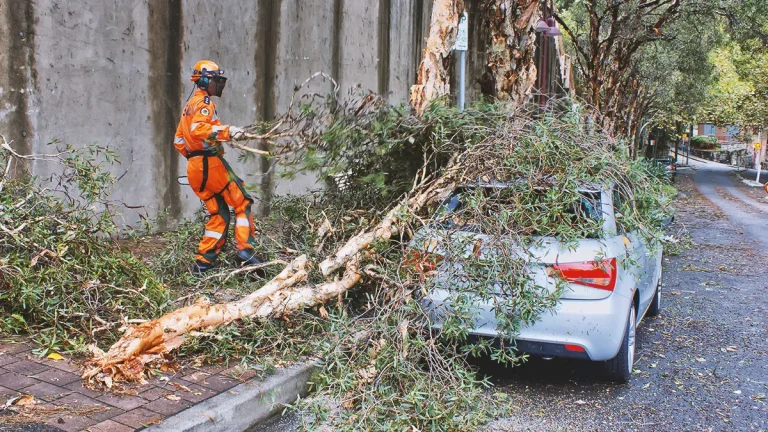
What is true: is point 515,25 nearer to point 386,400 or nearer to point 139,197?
point 139,197

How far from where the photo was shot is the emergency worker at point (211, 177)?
242 inches

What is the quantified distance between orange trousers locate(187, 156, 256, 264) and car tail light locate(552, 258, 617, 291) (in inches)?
114

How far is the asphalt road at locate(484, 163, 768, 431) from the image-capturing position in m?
4.50

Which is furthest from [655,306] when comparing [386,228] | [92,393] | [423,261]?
[92,393]

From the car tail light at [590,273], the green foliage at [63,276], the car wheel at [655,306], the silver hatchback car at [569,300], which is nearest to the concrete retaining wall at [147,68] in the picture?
the green foliage at [63,276]

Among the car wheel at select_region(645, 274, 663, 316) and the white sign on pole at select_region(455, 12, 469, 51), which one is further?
the white sign on pole at select_region(455, 12, 469, 51)

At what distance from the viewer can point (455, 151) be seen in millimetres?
5875

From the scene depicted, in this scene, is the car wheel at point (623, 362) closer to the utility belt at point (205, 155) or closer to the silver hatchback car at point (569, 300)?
the silver hatchback car at point (569, 300)

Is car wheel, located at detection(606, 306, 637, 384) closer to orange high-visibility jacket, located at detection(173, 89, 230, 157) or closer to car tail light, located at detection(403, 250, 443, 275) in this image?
car tail light, located at detection(403, 250, 443, 275)

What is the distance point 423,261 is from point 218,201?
245 cm

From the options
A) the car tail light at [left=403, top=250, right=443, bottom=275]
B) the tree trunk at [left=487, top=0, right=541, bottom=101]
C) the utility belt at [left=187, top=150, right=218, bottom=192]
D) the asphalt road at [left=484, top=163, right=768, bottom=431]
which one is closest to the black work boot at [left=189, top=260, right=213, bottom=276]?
the utility belt at [left=187, top=150, right=218, bottom=192]

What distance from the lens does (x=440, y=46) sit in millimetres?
8062

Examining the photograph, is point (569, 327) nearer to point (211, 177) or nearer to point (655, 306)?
point (655, 306)

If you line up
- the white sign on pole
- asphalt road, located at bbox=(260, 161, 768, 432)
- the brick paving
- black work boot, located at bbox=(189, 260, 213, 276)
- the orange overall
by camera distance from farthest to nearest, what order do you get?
the white sign on pole
black work boot, located at bbox=(189, 260, 213, 276)
the orange overall
asphalt road, located at bbox=(260, 161, 768, 432)
the brick paving
